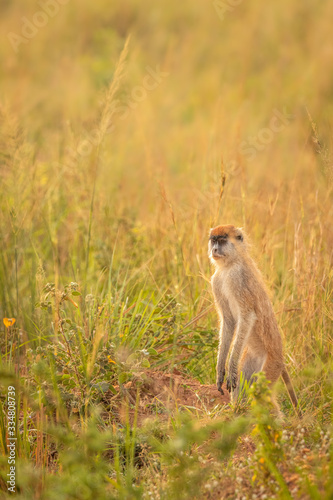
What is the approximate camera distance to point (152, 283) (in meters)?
4.52

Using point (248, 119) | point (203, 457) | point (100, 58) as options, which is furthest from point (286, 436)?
point (100, 58)

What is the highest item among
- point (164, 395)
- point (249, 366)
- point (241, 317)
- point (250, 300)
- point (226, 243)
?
point (226, 243)

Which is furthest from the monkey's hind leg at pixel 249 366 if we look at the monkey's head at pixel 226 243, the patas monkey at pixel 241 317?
the monkey's head at pixel 226 243

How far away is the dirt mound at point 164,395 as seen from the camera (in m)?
3.17

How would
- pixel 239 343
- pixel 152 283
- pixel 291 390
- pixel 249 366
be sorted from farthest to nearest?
pixel 152 283
pixel 249 366
pixel 239 343
pixel 291 390

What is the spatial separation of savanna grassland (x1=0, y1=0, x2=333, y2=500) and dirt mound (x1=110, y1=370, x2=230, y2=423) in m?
0.01

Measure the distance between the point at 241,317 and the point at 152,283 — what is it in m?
1.14

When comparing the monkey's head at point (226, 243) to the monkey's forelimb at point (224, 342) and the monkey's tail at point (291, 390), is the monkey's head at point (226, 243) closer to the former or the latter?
the monkey's forelimb at point (224, 342)

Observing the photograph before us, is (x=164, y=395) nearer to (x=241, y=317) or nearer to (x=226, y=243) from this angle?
(x=241, y=317)

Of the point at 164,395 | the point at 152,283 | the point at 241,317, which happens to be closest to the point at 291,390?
the point at 241,317

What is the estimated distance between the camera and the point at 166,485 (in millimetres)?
2412

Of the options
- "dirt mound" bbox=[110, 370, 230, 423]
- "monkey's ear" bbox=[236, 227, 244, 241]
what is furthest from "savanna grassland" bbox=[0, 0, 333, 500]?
"monkey's ear" bbox=[236, 227, 244, 241]

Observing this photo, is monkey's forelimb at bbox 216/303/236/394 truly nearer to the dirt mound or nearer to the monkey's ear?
the dirt mound

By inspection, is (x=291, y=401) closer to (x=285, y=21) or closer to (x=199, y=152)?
(x=199, y=152)
